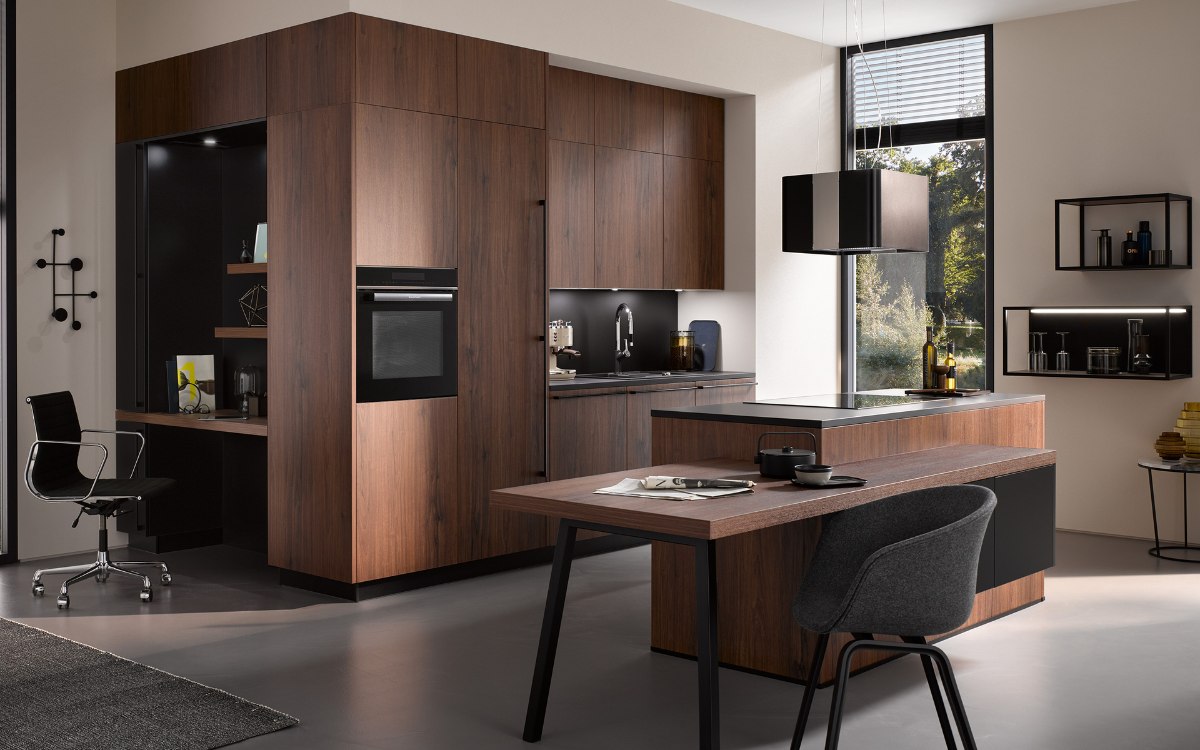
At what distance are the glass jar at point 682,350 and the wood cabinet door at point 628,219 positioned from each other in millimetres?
480

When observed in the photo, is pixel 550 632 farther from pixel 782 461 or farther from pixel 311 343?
pixel 311 343

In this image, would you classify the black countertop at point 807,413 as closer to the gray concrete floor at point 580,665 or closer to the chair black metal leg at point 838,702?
the gray concrete floor at point 580,665

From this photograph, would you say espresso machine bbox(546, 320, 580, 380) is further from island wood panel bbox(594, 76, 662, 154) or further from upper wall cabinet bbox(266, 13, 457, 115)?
upper wall cabinet bbox(266, 13, 457, 115)

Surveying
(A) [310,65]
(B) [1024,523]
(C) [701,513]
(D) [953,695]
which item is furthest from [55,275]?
(D) [953,695]

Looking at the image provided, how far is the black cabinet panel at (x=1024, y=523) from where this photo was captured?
455cm

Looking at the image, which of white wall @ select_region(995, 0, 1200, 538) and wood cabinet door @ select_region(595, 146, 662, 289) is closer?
white wall @ select_region(995, 0, 1200, 538)

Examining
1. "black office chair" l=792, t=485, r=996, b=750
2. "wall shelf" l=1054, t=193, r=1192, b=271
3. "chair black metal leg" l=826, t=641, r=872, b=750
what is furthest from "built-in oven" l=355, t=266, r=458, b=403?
"wall shelf" l=1054, t=193, r=1192, b=271

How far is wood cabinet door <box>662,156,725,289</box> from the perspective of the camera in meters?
7.13

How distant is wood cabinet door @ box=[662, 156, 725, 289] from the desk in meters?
3.10

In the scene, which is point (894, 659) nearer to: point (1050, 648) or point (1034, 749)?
point (1050, 648)

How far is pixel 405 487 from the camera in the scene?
5.37 metres

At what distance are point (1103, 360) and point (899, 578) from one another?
14.2 ft

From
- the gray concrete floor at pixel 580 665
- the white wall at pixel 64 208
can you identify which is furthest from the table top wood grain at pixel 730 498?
the white wall at pixel 64 208

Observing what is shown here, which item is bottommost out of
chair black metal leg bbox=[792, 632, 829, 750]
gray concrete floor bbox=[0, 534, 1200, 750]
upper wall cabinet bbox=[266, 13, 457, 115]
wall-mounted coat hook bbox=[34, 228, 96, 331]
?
gray concrete floor bbox=[0, 534, 1200, 750]
